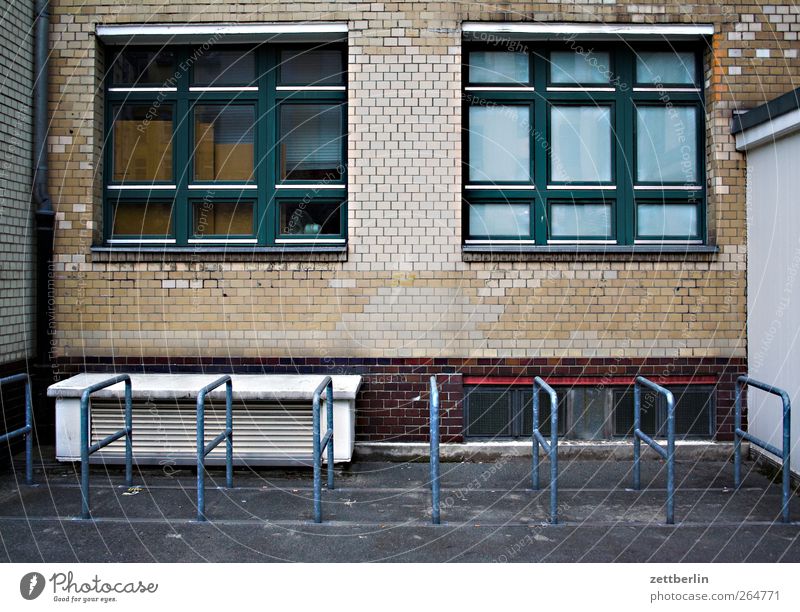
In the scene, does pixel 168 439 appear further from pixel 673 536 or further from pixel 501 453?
pixel 673 536

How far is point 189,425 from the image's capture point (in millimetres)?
7641

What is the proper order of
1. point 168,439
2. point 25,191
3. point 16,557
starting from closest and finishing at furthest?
1. point 16,557
2. point 168,439
3. point 25,191

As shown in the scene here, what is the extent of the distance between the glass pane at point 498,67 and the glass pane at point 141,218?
3.78 meters

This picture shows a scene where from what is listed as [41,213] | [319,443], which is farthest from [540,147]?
[41,213]

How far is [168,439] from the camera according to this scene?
25.2 ft

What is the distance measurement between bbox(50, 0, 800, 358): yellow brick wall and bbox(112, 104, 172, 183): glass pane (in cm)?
69

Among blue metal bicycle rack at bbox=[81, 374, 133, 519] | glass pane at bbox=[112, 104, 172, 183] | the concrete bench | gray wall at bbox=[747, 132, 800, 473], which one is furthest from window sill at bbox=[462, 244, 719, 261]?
blue metal bicycle rack at bbox=[81, 374, 133, 519]

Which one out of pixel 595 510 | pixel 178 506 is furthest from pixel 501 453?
pixel 178 506

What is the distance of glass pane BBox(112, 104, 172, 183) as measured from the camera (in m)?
8.82

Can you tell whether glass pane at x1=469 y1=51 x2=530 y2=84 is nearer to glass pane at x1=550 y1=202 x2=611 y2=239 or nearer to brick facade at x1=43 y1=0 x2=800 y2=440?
brick facade at x1=43 y1=0 x2=800 y2=440

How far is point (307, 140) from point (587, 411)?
14.2 feet

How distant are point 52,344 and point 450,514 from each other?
15.7 ft

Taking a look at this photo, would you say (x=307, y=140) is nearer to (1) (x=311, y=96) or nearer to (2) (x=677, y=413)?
(1) (x=311, y=96)

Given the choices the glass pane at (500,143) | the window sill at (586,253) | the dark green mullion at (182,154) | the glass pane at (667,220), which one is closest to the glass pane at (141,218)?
the dark green mullion at (182,154)
